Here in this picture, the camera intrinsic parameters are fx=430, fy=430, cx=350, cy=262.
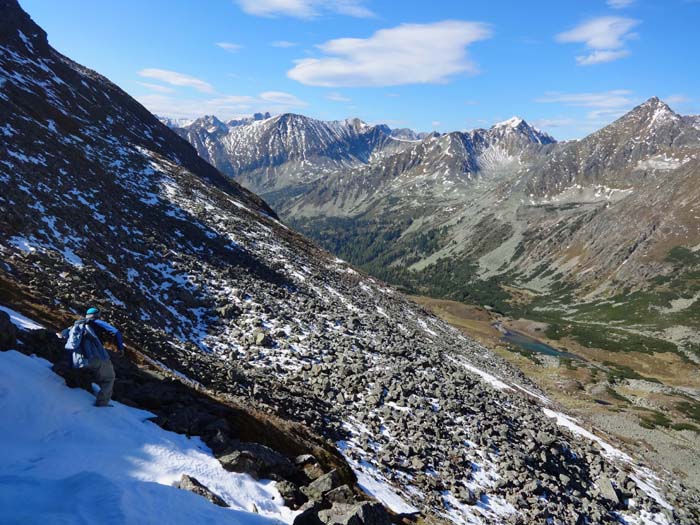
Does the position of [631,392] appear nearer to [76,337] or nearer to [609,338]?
[609,338]

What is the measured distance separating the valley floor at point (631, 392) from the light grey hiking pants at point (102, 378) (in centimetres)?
6730

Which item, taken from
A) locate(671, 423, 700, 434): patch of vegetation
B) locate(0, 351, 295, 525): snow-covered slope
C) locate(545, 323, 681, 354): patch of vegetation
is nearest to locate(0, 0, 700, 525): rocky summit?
locate(0, 351, 295, 525): snow-covered slope

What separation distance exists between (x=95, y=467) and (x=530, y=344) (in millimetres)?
160308

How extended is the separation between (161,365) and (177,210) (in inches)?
1454

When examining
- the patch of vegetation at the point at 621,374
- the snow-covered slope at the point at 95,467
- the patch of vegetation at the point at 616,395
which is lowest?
the patch of vegetation at the point at 616,395

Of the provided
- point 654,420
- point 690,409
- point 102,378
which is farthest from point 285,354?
point 690,409

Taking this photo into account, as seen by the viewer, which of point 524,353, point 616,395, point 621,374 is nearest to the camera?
point 616,395

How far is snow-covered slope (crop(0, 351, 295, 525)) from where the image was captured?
797cm

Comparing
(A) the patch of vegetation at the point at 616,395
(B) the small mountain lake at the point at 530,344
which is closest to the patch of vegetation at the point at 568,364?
(B) the small mountain lake at the point at 530,344

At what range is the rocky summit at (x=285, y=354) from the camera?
20781 millimetres

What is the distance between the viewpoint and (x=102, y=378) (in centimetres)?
1283

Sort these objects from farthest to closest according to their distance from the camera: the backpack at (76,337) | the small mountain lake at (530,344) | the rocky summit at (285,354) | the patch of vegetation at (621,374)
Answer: the small mountain lake at (530,344) → the patch of vegetation at (621,374) → the rocky summit at (285,354) → the backpack at (76,337)

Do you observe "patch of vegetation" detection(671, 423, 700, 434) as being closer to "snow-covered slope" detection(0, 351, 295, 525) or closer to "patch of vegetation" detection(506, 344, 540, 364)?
"patch of vegetation" detection(506, 344, 540, 364)

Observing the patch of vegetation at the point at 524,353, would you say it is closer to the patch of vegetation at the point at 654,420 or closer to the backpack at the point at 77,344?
the patch of vegetation at the point at 654,420
